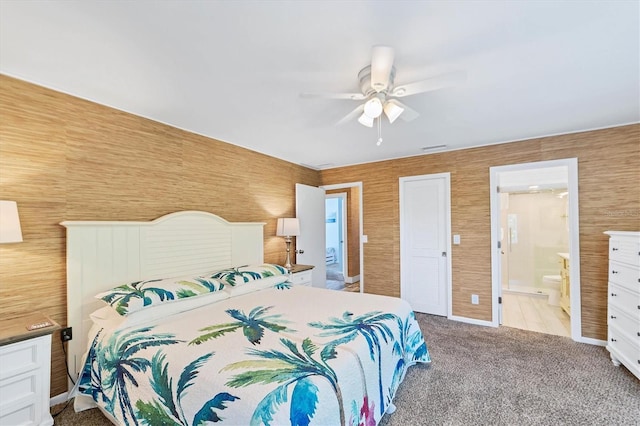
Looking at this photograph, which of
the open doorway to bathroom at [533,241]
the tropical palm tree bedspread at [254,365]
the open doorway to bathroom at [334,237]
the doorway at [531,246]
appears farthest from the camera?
the open doorway to bathroom at [334,237]

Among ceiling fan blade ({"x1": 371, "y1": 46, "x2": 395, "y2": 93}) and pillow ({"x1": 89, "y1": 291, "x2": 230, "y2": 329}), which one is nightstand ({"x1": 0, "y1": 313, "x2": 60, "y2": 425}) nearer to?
pillow ({"x1": 89, "y1": 291, "x2": 230, "y2": 329})

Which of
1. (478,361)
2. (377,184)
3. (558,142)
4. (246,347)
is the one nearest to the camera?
(246,347)

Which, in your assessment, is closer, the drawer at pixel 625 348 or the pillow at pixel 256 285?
the drawer at pixel 625 348

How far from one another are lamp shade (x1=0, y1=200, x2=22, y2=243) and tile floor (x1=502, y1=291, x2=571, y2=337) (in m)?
4.92

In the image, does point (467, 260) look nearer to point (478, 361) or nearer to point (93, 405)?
point (478, 361)

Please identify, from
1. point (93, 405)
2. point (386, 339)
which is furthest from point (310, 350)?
point (93, 405)

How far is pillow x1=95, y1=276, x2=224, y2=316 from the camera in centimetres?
195

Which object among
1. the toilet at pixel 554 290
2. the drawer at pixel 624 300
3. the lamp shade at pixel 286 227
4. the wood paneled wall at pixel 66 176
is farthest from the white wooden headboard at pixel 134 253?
the toilet at pixel 554 290

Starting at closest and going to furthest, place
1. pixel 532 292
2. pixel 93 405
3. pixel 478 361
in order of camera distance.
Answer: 1. pixel 93 405
2. pixel 478 361
3. pixel 532 292

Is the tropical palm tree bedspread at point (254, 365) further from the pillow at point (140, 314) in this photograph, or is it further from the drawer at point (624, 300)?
the drawer at point (624, 300)

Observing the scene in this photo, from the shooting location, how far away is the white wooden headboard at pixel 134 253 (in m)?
2.11

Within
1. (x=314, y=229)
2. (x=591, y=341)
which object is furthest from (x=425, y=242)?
(x=591, y=341)

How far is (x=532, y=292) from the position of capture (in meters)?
5.26

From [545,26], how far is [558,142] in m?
2.42
